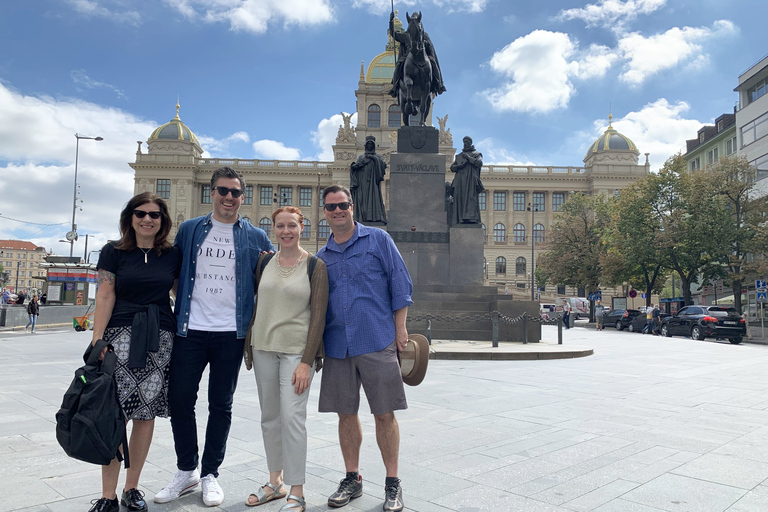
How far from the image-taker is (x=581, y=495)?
3.56m

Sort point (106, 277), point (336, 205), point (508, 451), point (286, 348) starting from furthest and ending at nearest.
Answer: point (508, 451)
point (336, 205)
point (286, 348)
point (106, 277)

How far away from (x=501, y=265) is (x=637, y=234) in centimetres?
4305

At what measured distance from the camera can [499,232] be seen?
267 ft

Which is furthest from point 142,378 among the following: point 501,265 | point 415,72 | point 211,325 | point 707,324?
point 501,265

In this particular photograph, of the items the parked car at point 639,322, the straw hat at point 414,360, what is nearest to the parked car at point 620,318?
the parked car at point 639,322

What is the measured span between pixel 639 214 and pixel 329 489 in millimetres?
37998

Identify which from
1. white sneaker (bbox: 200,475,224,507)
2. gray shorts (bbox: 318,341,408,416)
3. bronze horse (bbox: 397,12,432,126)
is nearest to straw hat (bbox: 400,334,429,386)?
gray shorts (bbox: 318,341,408,416)

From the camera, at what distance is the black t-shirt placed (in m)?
3.40

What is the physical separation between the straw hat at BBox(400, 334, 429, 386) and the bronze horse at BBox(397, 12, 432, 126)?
13367 millimetres

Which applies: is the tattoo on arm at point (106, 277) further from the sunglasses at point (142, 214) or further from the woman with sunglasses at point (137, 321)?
the sunglasses at point (142, 214)

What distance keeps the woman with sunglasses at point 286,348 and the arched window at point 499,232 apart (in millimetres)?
78903

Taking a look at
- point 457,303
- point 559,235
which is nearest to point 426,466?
point 457,303

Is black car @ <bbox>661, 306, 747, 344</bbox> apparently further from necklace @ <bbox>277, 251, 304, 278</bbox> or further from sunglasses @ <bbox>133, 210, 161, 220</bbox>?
sunglasses @ <bbox>133, 210, 161, 220</bbox>

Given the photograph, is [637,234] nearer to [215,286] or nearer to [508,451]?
[508,451]
